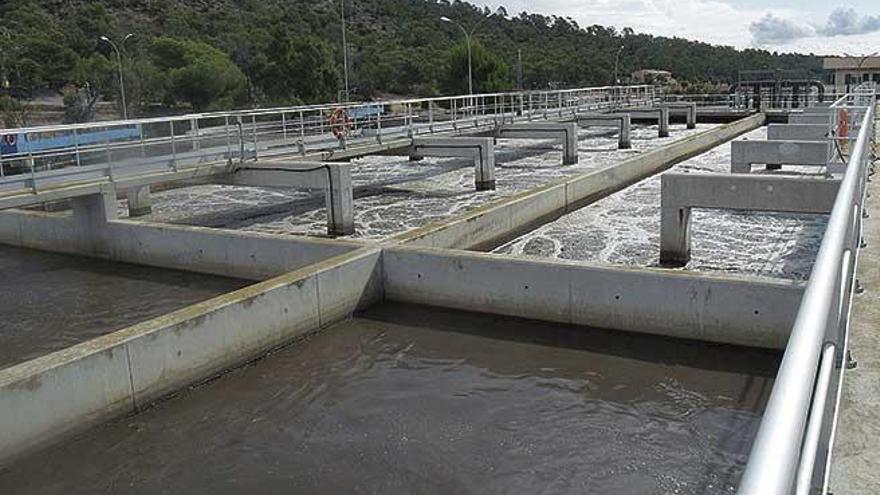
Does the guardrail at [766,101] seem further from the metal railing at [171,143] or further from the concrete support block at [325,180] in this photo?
the concrete support block at [325,180]

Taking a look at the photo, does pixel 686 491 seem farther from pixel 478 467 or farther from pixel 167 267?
pixel 167 267

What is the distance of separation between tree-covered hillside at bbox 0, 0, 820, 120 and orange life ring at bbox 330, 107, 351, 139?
27.7 meters

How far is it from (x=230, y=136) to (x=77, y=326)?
691 centimetres

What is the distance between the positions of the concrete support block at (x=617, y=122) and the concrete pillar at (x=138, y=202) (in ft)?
61.5

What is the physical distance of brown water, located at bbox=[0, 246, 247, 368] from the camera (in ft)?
38.6

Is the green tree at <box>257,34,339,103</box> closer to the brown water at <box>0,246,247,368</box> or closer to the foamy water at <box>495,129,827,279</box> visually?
the foamy water at <box>495,129,827,279</box>

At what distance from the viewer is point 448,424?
819cm

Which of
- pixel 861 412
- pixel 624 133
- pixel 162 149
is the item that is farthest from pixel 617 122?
pixel 861 412

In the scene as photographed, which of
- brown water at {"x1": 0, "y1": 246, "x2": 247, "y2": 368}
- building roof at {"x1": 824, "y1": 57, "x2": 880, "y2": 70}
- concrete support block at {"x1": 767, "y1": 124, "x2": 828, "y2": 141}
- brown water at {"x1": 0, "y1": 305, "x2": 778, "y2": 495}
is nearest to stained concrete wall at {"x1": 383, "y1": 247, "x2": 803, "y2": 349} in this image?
brown water at {"x1": 0, "y1": 305, "x2": 778, "y2": 495}

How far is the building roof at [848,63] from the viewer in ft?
224

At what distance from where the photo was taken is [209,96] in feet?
176

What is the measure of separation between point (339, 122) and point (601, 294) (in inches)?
517

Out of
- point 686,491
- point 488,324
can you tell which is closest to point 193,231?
point 488,324

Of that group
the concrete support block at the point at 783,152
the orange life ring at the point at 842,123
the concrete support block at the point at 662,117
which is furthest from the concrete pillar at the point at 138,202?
the concrete support block at the point at 662,117
